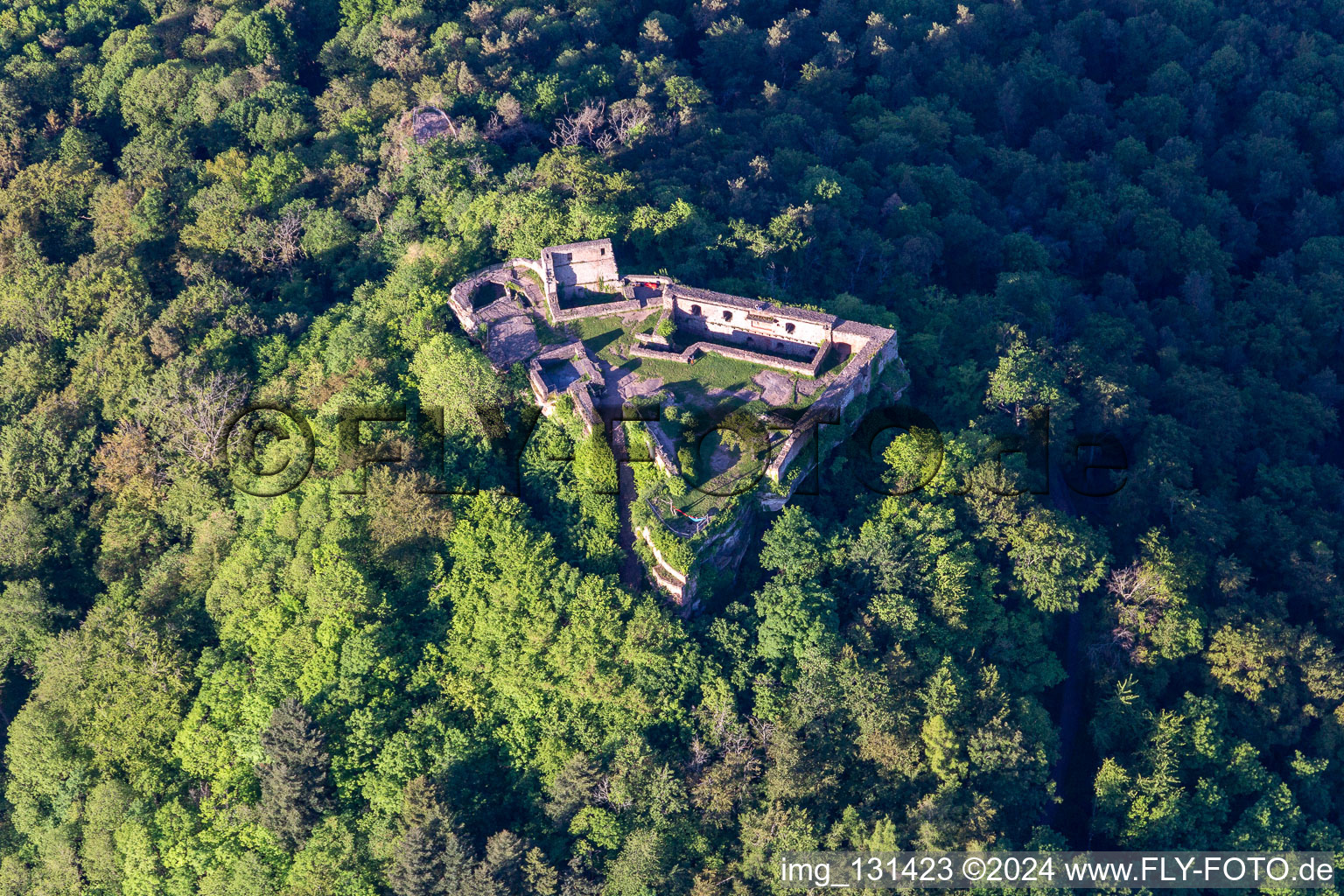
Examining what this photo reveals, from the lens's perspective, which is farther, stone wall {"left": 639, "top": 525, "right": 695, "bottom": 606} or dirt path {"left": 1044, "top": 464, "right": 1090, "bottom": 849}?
dirt path {"left": 1044, "top": 464, "right": 1090, "bottom": 849}

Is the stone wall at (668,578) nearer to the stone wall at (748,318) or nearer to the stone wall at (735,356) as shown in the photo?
the stone wall at (735,356)

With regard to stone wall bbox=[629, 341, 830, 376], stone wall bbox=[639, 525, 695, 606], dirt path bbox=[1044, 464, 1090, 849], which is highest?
stone wall bbox=[629, 341, 830, 376]

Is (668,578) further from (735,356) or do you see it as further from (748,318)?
(748,318)

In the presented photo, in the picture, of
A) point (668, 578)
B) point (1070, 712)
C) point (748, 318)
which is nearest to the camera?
point (668, 578)

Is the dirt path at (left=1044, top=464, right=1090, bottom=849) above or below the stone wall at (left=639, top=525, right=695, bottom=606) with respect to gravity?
below

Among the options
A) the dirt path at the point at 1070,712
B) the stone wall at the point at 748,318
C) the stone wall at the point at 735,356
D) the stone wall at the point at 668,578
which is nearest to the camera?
the stone wall at the point at 668,578

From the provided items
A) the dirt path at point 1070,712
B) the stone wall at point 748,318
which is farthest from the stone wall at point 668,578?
the dirt path at point 1070,712

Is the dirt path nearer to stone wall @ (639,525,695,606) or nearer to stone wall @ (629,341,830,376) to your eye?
stone wall @ (629,341,830,376)

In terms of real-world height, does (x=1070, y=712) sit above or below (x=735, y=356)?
below

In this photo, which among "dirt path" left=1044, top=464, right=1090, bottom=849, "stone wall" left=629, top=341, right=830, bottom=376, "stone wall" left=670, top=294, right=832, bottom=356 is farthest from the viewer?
"stone wall" left=670, top=294, right=832, bottom=356

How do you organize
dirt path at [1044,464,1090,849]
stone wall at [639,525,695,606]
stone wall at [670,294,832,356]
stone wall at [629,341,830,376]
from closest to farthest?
1. stone wall at [639,525,695,606]
2. stone wall at [629,341,830,376]
3. dirt path at [1044,464,1090,849]
4. stone wall at [670,294,832,356]

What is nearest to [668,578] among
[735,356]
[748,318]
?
[735,356]

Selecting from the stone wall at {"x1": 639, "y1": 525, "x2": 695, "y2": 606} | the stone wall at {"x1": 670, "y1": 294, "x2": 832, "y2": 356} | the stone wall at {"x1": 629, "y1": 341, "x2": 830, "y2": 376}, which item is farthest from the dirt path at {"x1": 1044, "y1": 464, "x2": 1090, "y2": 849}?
the stone wall at {"x1": 639, "y1": 525, "x2": 695, "y2": 606}
